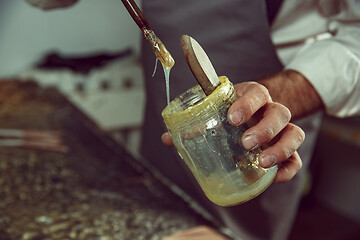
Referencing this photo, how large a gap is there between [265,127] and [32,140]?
3.71ft

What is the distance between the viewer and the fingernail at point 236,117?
564 mm

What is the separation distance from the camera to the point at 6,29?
2.59 meters

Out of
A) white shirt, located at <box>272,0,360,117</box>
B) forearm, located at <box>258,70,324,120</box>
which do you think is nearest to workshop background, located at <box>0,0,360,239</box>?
white shirt, located at <box>272,0,360,117</box>

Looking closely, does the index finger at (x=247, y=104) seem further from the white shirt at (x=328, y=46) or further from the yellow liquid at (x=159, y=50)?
the white shirt at (x=328, y=46)

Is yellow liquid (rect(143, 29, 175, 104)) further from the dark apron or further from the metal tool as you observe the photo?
the dark apron

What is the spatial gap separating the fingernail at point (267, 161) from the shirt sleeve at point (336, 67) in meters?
0.43

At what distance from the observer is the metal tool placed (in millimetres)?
558

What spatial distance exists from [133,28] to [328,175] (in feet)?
6.33

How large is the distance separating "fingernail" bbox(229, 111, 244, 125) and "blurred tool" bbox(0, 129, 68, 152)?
99 cm

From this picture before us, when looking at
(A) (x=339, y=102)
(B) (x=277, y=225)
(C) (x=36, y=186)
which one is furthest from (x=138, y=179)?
(A) (x=339, y=102)

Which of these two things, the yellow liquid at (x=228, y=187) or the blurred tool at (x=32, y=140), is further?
the blurred tool at (x=32, y=140)

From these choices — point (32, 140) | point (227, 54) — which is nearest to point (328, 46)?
point (227, 54)

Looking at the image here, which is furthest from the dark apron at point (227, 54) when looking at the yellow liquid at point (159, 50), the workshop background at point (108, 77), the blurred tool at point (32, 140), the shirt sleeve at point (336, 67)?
the workshop background at point (108, 77)

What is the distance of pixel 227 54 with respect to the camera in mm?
1181
